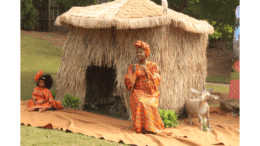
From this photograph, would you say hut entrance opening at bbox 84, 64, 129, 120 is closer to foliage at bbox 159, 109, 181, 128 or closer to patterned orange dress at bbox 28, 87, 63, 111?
patterned orange dress at bbox 28, 87, 63, 111

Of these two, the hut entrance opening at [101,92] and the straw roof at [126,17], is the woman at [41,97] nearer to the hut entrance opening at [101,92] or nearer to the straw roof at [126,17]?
the hut entrance opening at [101,92]

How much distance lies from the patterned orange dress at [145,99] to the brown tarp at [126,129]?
0.63 ft

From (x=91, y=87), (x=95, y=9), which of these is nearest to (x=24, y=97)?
(x=91, y=87)

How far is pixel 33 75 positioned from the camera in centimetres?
945

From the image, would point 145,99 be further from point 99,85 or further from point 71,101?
point 99,85

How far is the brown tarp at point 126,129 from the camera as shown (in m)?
3.98

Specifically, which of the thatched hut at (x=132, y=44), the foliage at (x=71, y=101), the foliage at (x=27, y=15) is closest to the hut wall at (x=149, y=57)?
the thatched hut at (x=132, y=44)

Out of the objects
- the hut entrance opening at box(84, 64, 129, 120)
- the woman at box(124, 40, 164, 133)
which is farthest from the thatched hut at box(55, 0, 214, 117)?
the hut entrance opening at box(84, 64, 129, 120)

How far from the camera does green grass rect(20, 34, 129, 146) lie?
373cm

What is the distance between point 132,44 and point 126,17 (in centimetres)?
59

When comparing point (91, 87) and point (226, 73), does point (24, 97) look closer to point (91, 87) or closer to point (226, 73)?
point (91, 87)

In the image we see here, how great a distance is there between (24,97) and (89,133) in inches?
143

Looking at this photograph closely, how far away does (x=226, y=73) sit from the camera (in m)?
14.5

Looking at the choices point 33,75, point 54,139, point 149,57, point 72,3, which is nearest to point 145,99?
point 149,57
